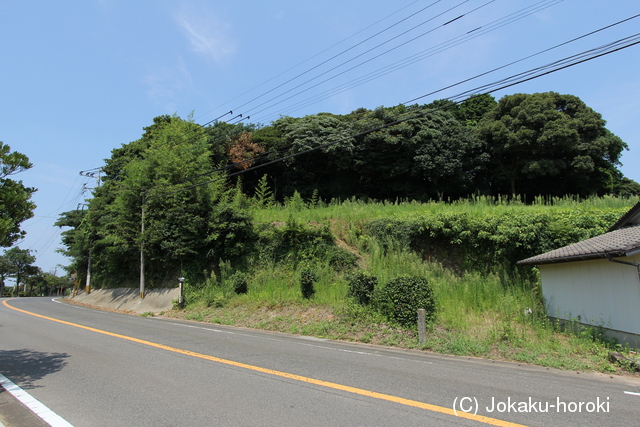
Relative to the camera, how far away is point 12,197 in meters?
6.36

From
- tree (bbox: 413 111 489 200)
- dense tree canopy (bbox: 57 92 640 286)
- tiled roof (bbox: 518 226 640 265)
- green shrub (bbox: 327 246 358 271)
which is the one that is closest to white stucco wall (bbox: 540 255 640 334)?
tiled roof (bbox: 518 226 640 265)

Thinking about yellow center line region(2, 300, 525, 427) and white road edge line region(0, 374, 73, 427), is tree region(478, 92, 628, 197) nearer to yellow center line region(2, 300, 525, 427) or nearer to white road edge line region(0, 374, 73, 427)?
yellow center line region(2, 300, 525, 427)

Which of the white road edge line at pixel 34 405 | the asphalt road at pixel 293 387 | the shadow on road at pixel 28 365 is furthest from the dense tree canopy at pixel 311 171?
the white road edge line at pixel 34 405

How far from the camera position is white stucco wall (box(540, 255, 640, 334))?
28.6 feet

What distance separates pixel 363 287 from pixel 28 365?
30.0ft

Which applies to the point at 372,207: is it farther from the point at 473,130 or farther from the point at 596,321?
the point at 473,130

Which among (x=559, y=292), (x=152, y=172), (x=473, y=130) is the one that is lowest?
(x=559, y=292)

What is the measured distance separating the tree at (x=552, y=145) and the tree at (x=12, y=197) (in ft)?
99.3

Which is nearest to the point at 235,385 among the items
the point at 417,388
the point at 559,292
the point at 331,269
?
the point at 417,388

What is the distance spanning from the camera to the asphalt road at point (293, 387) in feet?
15.1

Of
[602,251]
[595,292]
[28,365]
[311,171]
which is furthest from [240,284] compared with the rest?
[311,171]

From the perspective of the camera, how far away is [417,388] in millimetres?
5801

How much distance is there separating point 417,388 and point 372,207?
1718 centimetres

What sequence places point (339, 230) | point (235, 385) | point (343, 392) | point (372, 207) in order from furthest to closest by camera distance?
point (372, 207)
point (339, 230)
point (235, 385)
point (343, 392)
